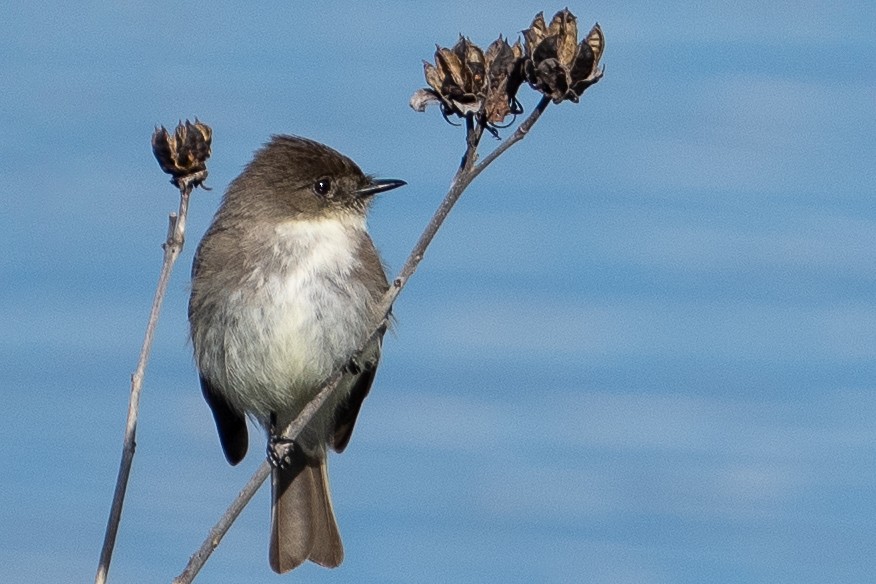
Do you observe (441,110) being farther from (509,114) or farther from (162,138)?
(162,138)

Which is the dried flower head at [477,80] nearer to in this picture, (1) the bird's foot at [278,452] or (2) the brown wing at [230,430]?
(1) the bird's foot at [278,452]

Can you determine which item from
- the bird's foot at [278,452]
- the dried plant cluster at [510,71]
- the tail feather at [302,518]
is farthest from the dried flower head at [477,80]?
the tail feather at [302,518]

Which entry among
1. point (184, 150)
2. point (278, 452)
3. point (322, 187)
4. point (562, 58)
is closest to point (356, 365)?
point (278, 452)

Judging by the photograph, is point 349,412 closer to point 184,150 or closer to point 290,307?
point 290,307

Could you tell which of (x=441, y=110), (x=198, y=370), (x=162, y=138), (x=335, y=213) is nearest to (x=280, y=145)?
(x=335, y=213)

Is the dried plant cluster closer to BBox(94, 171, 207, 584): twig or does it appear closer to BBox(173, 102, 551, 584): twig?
BBox(173, 102, 551, 584): twig

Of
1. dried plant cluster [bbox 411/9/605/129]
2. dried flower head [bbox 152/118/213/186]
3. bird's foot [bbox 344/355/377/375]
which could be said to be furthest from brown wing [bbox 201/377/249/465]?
dried plant cluster [bbox 411/9/605/129]

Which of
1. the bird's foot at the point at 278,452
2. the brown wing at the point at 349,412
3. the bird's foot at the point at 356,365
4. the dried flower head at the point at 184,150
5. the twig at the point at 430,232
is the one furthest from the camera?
the brown wing at the point at 349,412
